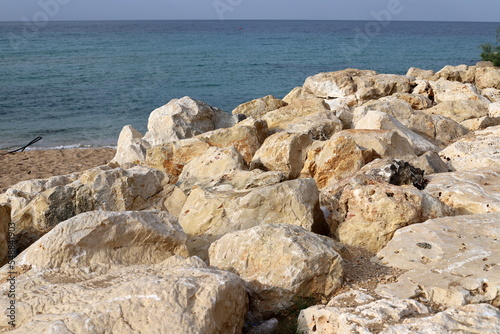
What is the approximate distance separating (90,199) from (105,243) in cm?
237

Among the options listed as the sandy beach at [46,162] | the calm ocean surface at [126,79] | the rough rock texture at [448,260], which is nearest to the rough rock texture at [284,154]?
the rough rock texture at [448,260]

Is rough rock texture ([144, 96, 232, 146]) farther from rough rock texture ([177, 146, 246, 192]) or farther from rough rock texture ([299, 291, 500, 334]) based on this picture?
rough rock texture ([299, 291, 500, 334])

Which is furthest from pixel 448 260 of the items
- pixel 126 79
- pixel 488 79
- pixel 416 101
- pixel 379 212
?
pixel 126 79

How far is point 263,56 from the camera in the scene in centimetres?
4528

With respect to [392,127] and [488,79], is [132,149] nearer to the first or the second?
[392,127]

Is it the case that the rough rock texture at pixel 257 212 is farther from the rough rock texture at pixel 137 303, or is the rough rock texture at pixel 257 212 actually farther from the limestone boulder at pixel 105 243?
the rough rock texture at pixel 137 303

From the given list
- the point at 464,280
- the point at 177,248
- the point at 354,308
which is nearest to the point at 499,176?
the point at 464,280

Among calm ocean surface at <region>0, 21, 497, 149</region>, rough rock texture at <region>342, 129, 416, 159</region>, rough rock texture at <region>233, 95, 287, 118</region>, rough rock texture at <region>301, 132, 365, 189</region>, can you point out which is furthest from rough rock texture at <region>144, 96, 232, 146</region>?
calm ocean surface at <region>0, 21, 497, 149</region>

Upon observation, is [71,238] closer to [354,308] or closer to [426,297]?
[354,308]

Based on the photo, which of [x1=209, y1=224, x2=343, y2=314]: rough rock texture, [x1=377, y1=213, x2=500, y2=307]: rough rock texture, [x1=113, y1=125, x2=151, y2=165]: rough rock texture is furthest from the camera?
[x1=113, y1=125, x2=151, y2=165]: rough rock texture

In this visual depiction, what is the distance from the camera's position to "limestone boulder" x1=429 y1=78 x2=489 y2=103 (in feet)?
40.3

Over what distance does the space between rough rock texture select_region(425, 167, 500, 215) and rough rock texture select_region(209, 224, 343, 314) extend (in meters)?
2.11

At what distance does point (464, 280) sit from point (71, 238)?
2991mm

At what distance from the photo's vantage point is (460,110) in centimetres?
1121
